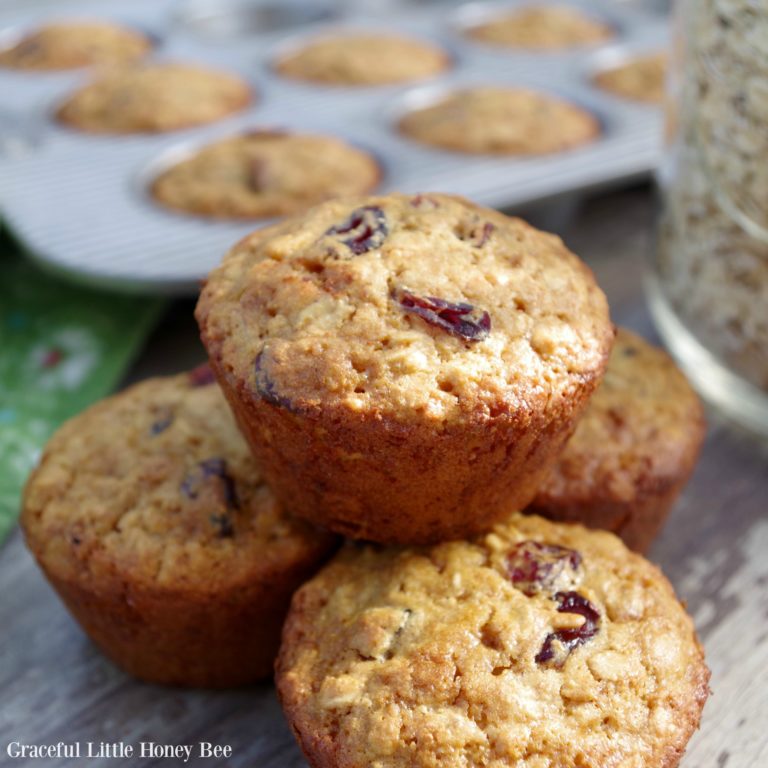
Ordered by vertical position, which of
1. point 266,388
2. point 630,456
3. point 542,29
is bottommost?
point 542,29

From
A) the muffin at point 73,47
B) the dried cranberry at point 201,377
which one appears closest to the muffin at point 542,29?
the muffin at point 73,47

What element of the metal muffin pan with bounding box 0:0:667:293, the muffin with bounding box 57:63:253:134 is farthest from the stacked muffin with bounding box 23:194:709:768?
the muffin with bounding box 57:63:253:134

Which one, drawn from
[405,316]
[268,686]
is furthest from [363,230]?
[268,686]

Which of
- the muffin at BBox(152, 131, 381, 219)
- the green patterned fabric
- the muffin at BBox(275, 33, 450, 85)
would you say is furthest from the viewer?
the muffin at BBox(275, 33, 450, 85)

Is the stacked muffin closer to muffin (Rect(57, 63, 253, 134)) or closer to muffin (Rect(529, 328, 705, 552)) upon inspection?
muffin (Rect(529, 328, 705, 552))

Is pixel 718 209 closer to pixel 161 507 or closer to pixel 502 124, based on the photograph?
pixel 502 124

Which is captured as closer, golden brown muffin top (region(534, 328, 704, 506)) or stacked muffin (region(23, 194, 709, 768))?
stacked muffin (region(23, 194, 709, 768))
